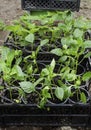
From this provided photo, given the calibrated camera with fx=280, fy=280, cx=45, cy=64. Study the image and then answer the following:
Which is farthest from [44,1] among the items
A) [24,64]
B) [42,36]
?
[24,64]

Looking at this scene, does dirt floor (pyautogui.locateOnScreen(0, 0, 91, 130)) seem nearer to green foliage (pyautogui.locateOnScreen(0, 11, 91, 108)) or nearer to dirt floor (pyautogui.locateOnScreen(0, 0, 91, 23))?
dirt floor (pyautogui.locateOnScreen(0, 0, 91, 23))

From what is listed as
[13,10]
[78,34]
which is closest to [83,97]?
[78,34]

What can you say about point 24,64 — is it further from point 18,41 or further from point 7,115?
point 7,115

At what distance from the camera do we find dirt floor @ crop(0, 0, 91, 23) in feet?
9.54

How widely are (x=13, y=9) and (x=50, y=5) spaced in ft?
2.01

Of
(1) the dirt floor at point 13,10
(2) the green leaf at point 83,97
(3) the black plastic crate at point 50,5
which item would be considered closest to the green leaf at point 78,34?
(2) the green leaf at point 83,97

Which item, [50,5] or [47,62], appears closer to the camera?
[47,62]

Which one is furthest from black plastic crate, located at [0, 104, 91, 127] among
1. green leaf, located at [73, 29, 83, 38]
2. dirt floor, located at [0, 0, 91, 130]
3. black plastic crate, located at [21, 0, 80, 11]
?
dirt floor, located at [0, 0, 91, 130]

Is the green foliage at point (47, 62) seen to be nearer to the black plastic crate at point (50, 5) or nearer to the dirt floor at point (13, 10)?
the black plastic crate at point (50, 5)

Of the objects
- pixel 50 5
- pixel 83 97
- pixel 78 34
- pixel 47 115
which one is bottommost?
pixel 47 115

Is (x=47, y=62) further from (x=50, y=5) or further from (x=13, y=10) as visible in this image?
(x=13, y=10)

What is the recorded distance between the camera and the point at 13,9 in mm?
3068

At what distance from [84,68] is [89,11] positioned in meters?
1.28

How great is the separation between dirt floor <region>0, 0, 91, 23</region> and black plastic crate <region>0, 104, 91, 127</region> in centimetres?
140
